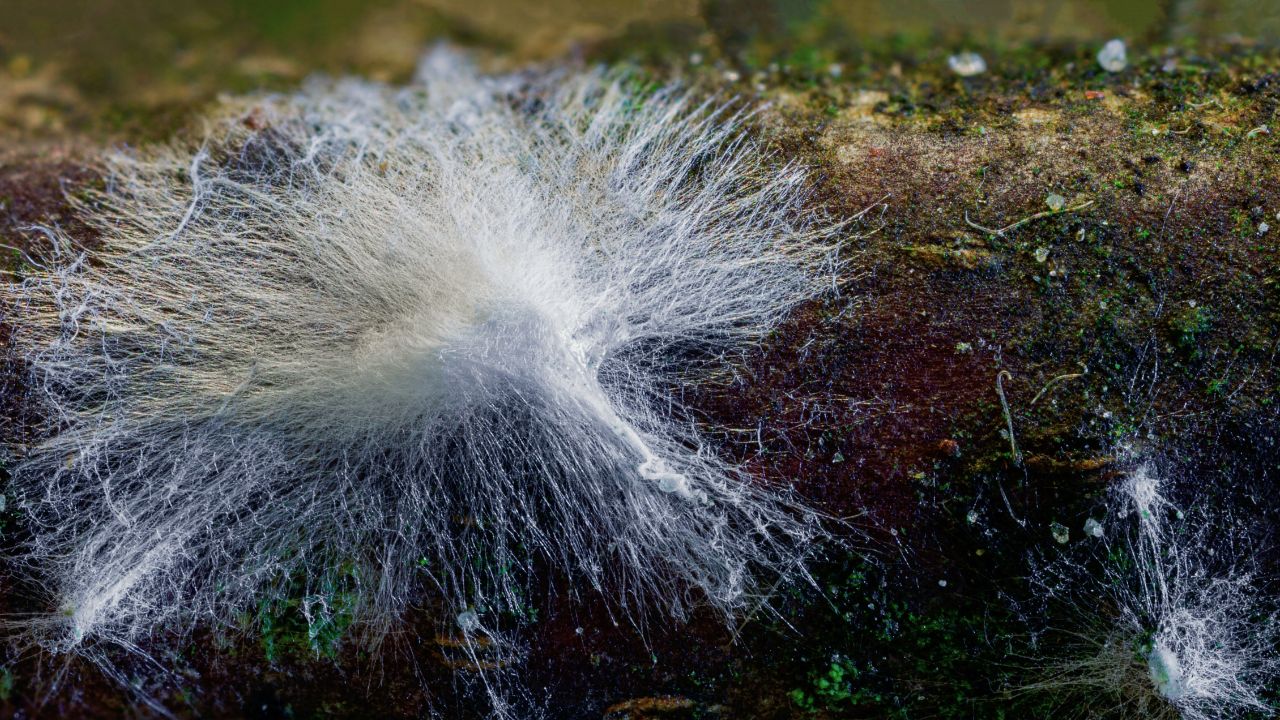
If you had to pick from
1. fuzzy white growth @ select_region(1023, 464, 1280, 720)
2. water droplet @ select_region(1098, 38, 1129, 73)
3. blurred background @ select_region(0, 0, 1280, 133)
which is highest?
blurred background @ select_region(0, 0, 1280, 133)

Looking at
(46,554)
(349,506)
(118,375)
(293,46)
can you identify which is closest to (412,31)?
(293,46)

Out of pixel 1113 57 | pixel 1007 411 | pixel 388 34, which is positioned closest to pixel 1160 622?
pixel 1007 411

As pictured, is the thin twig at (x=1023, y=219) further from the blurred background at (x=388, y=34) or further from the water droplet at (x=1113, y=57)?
the blurred background at (x=388, y=34)

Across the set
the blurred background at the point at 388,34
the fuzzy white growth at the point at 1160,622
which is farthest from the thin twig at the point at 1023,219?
the blurred background at the point at 388,34

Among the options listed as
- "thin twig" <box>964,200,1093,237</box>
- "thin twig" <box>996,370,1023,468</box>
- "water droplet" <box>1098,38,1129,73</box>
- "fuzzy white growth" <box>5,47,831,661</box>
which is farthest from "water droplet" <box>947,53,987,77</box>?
"thin twig" <box>996,370,1023,468</box>

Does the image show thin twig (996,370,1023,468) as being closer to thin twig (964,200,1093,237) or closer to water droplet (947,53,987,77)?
thin twig (964,200,1093,237)
